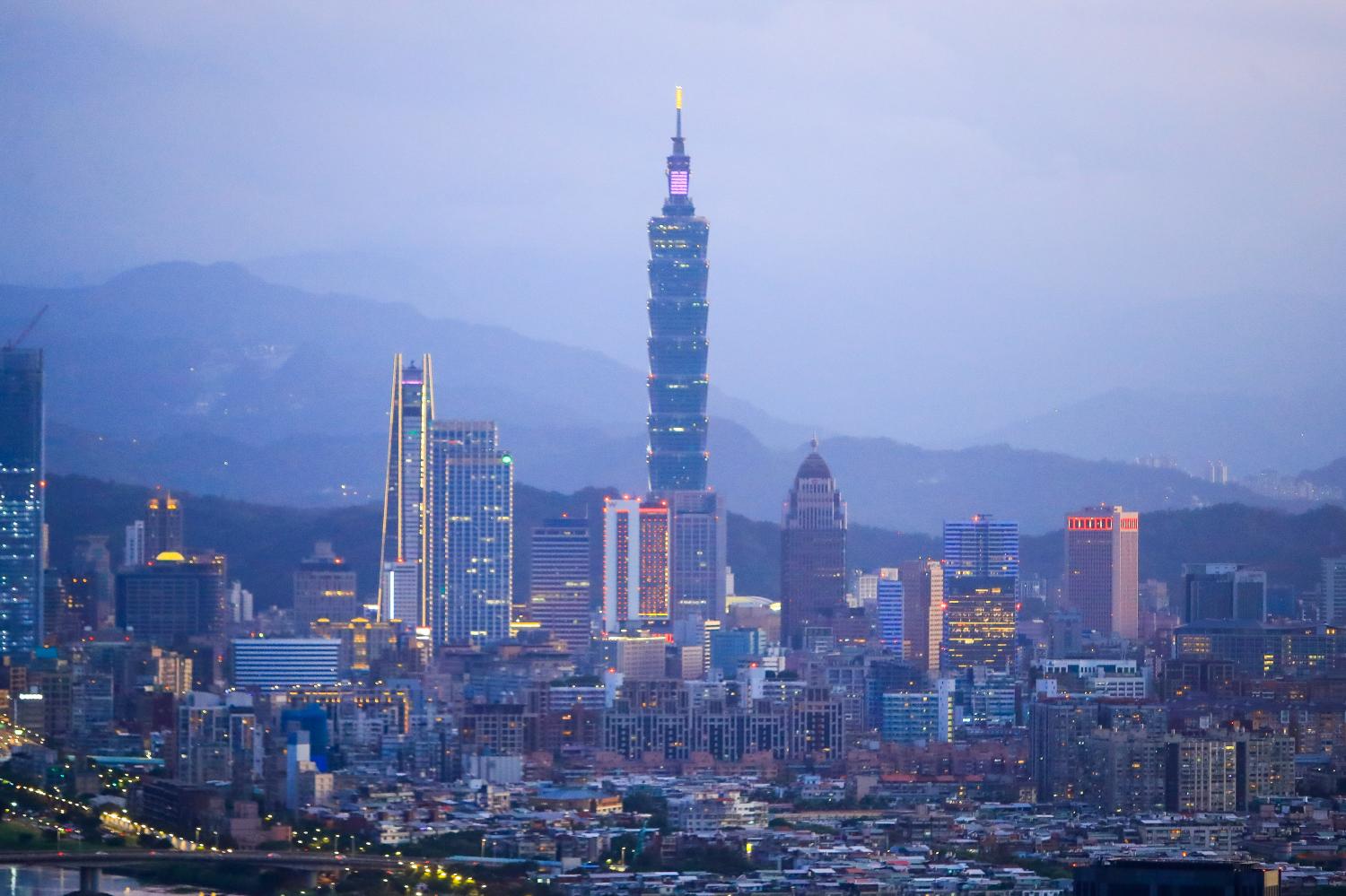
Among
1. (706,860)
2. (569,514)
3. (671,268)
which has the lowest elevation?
(706,860)

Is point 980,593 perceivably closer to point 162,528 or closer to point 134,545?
point 162,528

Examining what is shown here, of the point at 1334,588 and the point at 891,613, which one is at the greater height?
the point at 1334,588

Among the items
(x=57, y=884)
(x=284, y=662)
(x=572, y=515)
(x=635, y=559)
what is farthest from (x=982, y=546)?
(x=57, y=884)

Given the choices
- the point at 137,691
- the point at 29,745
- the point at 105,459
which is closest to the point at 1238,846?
the point at 29,745

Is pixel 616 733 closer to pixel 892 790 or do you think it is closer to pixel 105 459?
pixel 892 790

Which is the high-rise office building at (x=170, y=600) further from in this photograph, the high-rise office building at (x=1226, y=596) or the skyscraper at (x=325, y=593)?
the high-rise office building at (x=1226, y=596)
